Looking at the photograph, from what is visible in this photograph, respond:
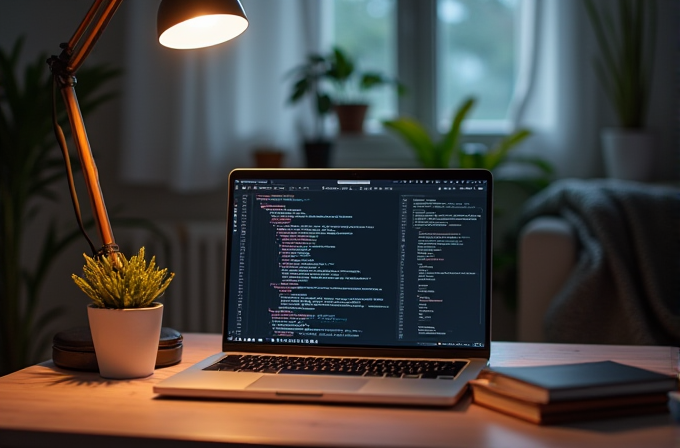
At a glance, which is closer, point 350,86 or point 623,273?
point 623,273

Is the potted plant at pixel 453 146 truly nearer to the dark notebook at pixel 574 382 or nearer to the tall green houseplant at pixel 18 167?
the tall green houseplant at pixel 18 167

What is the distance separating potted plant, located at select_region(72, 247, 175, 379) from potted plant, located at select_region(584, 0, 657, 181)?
6.71 feet

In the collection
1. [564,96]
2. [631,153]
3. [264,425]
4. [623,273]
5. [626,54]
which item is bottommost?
[264,425]

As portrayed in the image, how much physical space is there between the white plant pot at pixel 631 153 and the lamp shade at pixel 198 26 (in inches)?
70.8

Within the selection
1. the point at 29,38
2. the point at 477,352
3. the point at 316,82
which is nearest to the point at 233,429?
the point at 477,352

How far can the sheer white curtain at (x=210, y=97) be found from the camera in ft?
9.99

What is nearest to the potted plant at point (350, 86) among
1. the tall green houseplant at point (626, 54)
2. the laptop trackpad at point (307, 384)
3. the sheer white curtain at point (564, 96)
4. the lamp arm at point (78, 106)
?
the sheer white curtain at point (564, 96)

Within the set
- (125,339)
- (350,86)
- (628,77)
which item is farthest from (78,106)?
(628,77)

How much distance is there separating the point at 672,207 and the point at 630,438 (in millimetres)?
1688

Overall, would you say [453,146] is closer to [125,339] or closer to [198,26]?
[198,26]

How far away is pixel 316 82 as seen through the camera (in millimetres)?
3012

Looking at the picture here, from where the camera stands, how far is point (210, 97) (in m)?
3.05

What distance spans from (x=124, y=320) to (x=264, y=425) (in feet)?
1.00

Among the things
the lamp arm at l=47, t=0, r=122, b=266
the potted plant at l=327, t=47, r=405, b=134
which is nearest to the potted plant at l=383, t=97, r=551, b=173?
the potted plant at l=327, t=47, r=405, b=134
